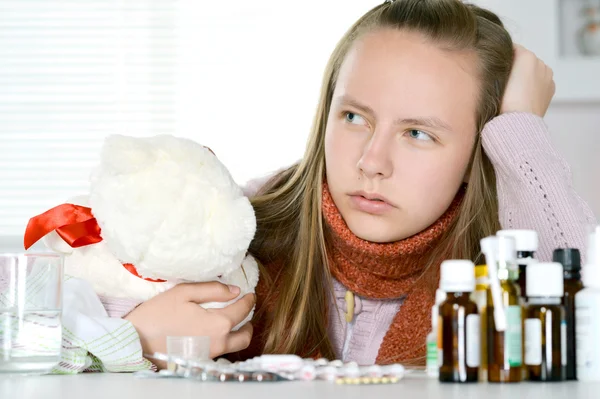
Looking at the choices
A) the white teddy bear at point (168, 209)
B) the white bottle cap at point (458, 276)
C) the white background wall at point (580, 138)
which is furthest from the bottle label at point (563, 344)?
the white background wall at point (580, 138)

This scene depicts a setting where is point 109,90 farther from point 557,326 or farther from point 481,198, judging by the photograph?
point 557,326

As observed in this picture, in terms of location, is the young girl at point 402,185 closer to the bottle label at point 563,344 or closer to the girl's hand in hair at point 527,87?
the girl's hand in hair at point 527,87

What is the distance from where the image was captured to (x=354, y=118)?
4.41 ft

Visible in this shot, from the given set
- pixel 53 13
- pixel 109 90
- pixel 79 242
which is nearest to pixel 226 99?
pixel 109 90

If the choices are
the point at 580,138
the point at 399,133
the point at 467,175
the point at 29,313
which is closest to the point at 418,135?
the point at 399,133

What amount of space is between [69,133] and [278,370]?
2.17 metres

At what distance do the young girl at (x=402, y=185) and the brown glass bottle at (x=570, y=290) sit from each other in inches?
15.5

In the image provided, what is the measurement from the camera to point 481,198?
1.43m

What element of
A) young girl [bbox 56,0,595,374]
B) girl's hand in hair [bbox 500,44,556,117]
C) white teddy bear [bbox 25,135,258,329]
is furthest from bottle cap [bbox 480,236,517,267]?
girl's hand in hair [bbox 500,44,556,117]

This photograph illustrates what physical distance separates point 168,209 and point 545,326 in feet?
1.42

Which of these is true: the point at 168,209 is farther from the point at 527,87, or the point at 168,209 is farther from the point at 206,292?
the point at 527,87

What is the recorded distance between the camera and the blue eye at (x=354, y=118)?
133 cm

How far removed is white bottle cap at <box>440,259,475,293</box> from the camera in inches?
30.4

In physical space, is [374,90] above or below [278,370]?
above
